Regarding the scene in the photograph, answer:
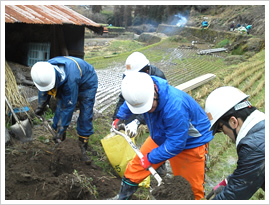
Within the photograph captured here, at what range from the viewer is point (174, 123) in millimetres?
2271

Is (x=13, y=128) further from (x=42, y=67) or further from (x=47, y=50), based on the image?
(x=47, y=50)

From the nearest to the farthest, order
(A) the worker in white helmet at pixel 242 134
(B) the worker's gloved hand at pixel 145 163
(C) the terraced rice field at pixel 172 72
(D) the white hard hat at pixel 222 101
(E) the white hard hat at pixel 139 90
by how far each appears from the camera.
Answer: (A) the worker in white helmet at pixel 242 134 < (D) the white hard hat at pixel 222 101 < (E) the white hard hat at pixel 139 90 < (B) the worker's gloved hand at pixel 145 163 < (C) the terraced rice field at pixel 172 72

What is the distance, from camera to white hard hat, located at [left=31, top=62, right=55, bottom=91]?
3.09 m

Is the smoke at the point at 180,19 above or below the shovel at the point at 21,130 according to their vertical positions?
above

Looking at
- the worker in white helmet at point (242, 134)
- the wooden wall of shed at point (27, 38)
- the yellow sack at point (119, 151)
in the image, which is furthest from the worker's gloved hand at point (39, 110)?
the worker in white helmet at point (242, 134)

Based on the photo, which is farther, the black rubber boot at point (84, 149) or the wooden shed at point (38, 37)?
the wooden shed at point (38, 37)

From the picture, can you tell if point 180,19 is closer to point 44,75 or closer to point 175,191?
point 44,75

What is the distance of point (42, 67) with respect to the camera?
3100 mm

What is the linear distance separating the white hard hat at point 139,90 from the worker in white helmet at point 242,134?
0.55 meters

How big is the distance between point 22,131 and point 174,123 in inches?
116

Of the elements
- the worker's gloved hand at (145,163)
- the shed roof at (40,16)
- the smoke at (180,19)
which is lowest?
the worker's gloved hand at (145,163)

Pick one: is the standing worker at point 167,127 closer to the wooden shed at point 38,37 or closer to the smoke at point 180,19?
the wooden shed at point 38,37

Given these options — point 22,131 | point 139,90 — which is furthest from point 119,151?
point 22,131

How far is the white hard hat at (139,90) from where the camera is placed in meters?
2.18
